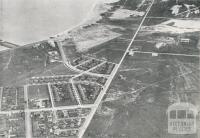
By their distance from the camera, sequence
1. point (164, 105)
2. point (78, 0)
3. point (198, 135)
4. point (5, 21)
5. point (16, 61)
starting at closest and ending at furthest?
point (198, 135) < point (164, 105) < point (16, 61) < point (5, 21) < point (78, 0)

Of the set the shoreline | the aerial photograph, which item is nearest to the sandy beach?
the aerial photograph

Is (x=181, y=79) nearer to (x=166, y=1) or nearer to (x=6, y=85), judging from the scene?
(x=6, y=85)

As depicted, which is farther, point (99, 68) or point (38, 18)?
point (38, 18)

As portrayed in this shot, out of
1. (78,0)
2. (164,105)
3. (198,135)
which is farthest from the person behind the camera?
(78,0)

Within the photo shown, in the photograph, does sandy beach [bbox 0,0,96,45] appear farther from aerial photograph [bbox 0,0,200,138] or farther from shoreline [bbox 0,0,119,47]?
shoreline [bbox 0,0,119,47]

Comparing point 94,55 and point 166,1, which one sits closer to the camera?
point 94,55

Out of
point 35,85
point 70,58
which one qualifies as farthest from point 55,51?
point 35,85

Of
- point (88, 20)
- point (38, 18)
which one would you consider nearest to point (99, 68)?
point (88, 20)

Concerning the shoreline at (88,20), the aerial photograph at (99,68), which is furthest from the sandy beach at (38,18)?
the shoreline at (88,20)

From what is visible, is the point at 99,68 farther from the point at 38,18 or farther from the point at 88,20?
the point at 38,18
